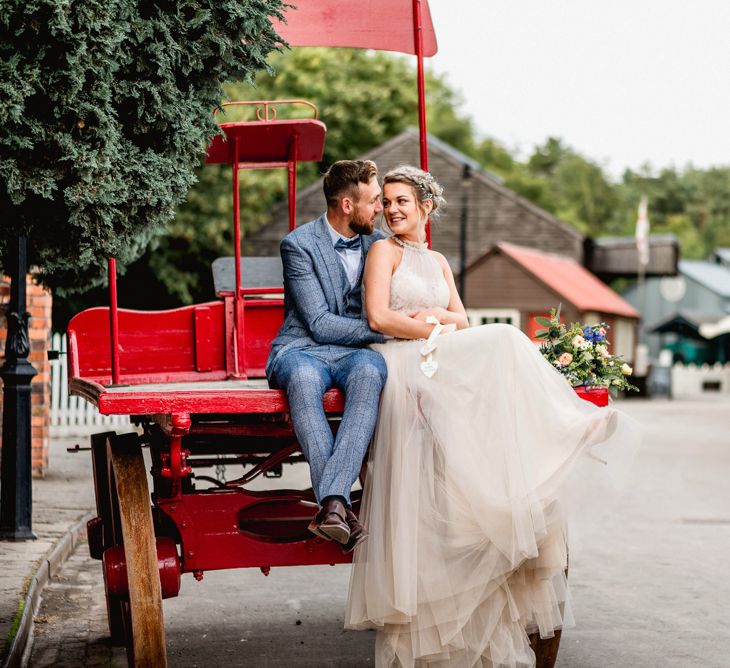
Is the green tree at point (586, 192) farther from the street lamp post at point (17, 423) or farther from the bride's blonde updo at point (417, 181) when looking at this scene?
the bride's blonde updo at point (417, 181)

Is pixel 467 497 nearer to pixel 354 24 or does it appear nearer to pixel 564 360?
pixel 564 360

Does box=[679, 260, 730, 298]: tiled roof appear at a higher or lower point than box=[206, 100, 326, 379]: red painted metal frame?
lower

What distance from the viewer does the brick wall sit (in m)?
11.8

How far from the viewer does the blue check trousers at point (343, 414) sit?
178 inches

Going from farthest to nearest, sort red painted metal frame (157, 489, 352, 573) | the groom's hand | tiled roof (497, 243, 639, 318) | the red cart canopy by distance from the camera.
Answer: tiled roof (497, 243, 639, 318) → the red cart canopy → the groom's hand → red painted metal frame (157, 489, 352, 573)

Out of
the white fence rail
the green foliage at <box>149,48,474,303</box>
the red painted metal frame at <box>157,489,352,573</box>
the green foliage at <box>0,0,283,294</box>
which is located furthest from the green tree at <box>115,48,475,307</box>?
the white fence rail

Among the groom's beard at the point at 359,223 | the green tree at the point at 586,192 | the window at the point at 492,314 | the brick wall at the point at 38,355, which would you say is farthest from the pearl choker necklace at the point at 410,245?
the green tree at the point at 586,192

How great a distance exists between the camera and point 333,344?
16.8 ft

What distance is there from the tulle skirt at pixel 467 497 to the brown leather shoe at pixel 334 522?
28cm

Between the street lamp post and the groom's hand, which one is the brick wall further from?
the groom's hand

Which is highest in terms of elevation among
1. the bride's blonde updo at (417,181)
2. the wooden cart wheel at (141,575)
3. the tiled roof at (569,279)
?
the bride's blonde updo at (417,181)

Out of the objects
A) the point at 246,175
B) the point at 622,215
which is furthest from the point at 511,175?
the point at 246,175

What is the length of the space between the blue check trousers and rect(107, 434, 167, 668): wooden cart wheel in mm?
684

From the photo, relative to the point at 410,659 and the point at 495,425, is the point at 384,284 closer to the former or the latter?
the point at 495,425
